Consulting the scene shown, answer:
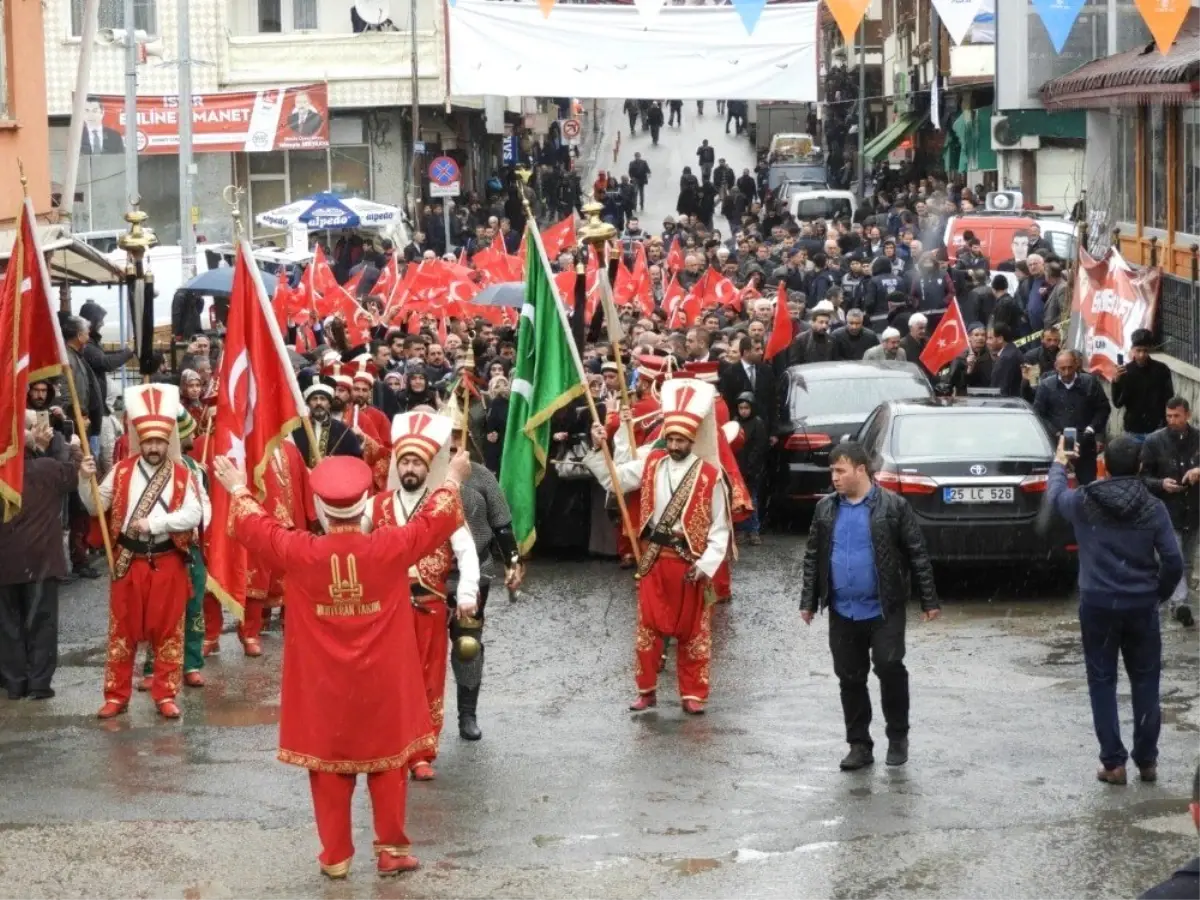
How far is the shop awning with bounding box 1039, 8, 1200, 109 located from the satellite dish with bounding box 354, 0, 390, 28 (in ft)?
74.6

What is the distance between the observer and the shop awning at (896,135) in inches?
2103

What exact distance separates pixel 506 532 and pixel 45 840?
297 cm

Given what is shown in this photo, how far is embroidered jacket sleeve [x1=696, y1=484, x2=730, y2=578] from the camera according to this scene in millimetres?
11953

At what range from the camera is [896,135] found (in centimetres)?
5347

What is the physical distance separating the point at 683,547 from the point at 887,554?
5.60 ft

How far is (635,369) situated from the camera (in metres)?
17.8

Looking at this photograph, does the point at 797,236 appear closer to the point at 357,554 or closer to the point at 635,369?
the point at 635,369

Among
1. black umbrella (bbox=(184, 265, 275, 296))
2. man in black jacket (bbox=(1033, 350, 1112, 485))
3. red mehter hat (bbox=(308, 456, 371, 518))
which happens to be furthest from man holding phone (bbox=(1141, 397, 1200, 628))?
black umbrella (bbox=(184, 265, 275, 296))

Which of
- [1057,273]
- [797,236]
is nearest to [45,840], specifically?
[1057,273]

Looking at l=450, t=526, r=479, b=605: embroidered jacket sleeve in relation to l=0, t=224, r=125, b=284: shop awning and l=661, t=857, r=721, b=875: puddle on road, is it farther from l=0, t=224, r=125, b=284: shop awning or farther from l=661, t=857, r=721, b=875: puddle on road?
l=0, t=224, r=125, b=284: shop awning

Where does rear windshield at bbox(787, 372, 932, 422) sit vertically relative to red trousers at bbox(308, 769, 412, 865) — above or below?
above

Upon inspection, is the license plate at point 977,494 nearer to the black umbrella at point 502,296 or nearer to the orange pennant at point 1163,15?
the orange pennant at point 1163,15

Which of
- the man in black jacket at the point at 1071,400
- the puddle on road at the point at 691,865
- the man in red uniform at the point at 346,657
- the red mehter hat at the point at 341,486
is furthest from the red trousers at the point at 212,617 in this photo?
the man in black jacket at the point at 1071,400

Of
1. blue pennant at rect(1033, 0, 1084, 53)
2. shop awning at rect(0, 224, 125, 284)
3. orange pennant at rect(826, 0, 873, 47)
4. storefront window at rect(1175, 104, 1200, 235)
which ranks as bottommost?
shop awning at rect(0, 224, 125, 284)
